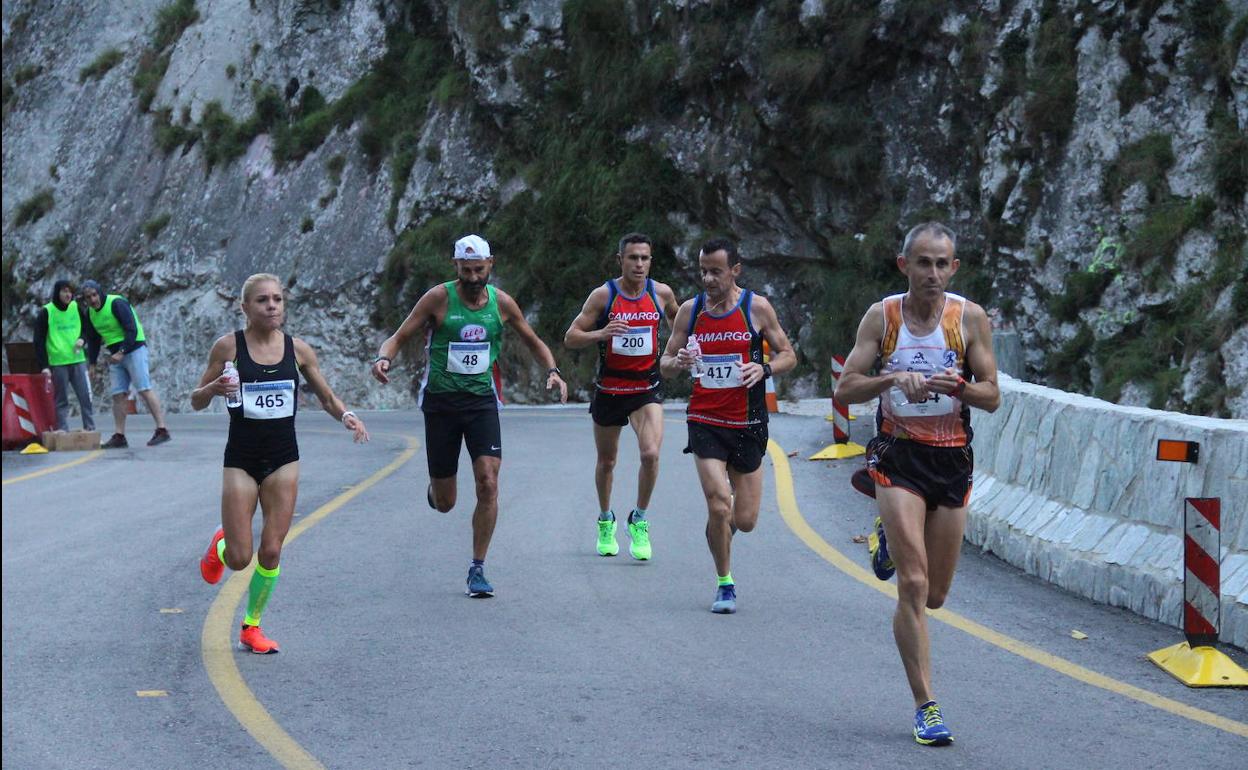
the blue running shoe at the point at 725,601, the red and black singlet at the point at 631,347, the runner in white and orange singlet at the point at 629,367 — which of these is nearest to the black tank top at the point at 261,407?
the blue running shoe at the point at 725,601

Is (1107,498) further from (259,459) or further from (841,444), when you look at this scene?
(841,444)

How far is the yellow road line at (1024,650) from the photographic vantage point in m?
6.62

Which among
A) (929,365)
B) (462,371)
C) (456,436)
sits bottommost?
(456,436)

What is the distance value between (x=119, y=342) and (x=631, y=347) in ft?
34.6

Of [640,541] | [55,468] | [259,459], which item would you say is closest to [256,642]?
[259,459]

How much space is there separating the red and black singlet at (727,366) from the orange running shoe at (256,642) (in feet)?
8.94

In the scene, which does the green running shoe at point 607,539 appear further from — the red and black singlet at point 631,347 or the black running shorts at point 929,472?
the black running shorts at point 929,472

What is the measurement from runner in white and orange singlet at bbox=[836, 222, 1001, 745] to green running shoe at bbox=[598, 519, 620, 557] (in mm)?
4367

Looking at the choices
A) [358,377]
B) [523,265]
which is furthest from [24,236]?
[523,265]

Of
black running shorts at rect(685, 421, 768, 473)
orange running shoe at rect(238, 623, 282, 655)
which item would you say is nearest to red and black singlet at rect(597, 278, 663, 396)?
black running shorts at rect(685, 421, 768, 473)

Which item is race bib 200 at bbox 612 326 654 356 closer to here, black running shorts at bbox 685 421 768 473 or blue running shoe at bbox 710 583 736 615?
black running shorts at bbox 685 421 768 473

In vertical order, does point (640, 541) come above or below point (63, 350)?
below

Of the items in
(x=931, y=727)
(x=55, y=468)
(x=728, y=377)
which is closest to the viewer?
(x=931, y=727)

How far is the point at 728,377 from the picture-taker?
A: 922cm
